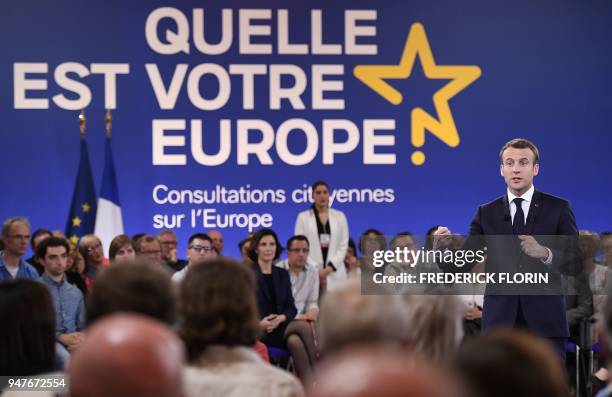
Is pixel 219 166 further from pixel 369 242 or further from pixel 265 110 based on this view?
pixel 369 242

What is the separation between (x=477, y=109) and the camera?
9.71m

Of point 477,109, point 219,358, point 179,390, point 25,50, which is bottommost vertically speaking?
point 219,358

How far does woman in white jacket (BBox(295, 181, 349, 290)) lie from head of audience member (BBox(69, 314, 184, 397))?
729 cm

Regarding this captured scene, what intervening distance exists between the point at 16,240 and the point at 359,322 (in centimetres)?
527

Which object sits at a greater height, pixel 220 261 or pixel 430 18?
pixel 430 18

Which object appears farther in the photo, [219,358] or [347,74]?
[347,74]

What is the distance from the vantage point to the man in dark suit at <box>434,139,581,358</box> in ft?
12.4

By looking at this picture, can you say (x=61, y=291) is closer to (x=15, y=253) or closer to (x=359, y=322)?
(x=15, y=253)

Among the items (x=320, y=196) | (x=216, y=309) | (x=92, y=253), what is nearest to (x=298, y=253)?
(x=320, y=196)

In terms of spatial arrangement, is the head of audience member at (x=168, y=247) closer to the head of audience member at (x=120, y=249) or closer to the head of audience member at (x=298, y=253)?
the head of audience member at (x=298, y=253)

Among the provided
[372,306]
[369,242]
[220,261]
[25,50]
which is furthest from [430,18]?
[372,306]

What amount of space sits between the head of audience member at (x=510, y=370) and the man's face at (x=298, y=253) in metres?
6.01

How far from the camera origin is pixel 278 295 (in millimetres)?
6863

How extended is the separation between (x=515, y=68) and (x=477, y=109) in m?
0.62
